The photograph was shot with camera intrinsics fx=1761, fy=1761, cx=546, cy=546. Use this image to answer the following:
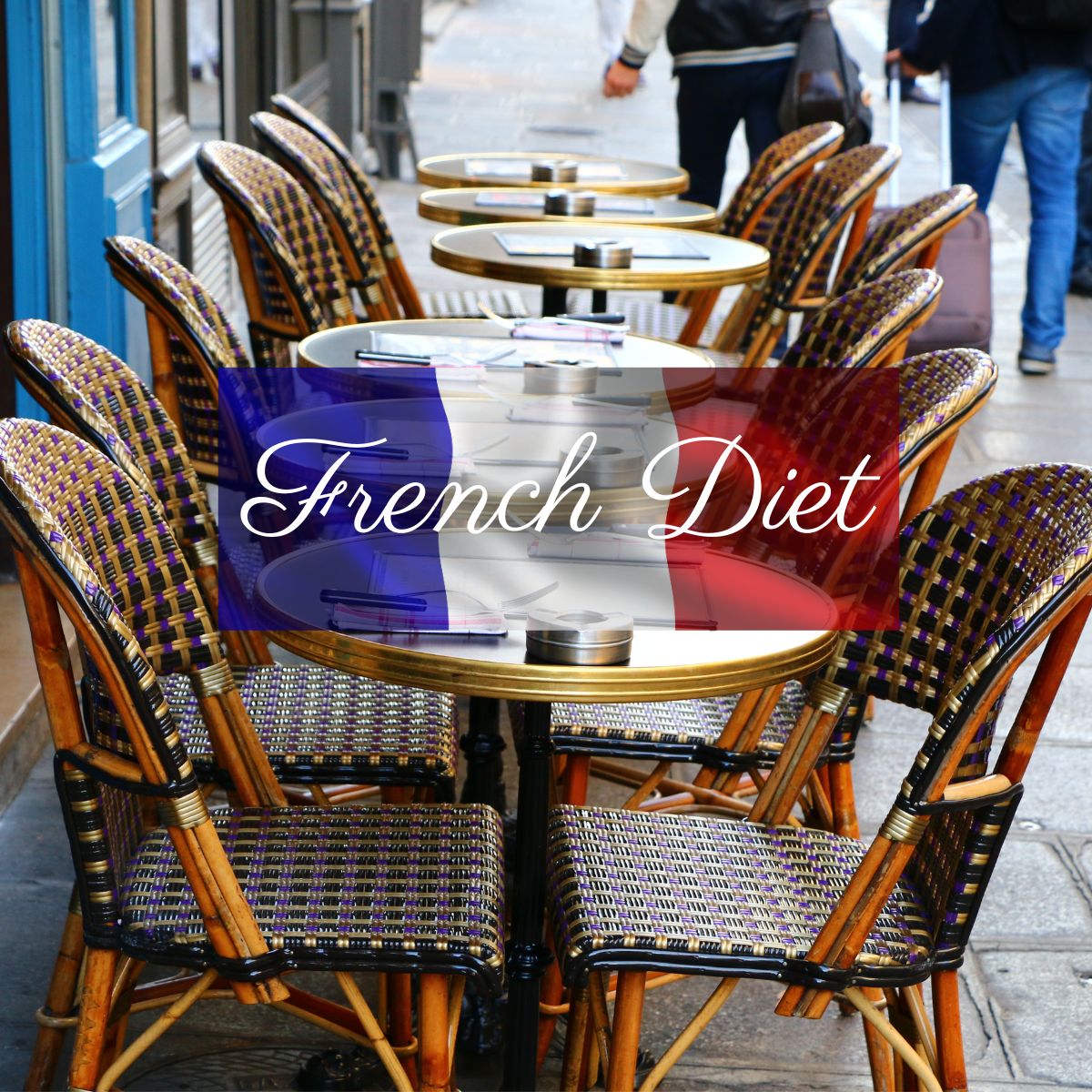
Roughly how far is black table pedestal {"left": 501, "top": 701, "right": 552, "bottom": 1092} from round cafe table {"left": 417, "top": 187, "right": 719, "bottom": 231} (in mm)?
2675

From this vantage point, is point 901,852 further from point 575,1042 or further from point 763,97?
point 763,97

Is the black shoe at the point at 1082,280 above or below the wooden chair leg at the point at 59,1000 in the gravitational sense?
below

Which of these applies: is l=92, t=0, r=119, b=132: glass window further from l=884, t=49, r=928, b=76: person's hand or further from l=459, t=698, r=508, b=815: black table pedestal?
l=884, t=49, r=928, b=76: person's hand

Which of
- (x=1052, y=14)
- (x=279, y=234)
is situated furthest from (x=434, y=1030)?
(x=1052, y=14)

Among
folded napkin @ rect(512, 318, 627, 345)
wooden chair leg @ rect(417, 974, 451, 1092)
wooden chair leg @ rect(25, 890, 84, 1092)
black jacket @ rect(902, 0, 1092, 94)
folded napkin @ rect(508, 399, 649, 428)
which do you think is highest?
black jacket @ rect(902, 0, 1092, 94)

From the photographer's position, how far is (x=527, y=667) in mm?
1902

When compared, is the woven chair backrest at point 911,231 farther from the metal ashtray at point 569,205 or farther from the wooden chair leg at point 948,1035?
the wooden chair leg at point 948,1035

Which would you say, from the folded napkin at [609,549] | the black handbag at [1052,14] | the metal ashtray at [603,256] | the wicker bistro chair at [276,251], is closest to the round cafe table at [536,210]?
the wicker bistro chair at [276,251]

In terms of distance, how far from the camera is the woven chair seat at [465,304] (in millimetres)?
4988

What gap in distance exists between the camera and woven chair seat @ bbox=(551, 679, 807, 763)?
2.69 metres

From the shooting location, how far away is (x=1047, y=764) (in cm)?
388

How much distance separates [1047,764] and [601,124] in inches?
394

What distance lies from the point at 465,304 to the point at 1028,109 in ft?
8.75

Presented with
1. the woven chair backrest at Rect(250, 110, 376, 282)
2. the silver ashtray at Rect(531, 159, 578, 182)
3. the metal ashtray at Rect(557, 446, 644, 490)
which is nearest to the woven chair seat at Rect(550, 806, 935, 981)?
the metal ashtray at Rect(557, 446, 644, 490)
